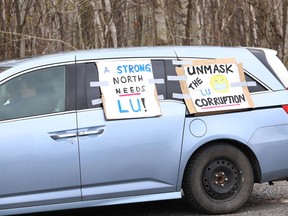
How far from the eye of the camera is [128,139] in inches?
236

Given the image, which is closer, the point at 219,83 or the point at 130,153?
the point at 130,153

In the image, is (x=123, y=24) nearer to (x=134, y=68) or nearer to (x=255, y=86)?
(x=255, y=86)

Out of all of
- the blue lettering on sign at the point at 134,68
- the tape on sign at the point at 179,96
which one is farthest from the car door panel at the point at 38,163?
the tape on sign at the point at 179,96

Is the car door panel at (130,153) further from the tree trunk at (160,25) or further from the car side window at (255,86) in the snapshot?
the tree trunk at (160,25)

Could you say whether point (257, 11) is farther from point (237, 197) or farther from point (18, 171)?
point (18, 171)

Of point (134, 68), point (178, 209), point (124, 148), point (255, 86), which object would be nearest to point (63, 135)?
point (124, 148)

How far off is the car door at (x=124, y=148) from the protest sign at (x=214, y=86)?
0.72ft

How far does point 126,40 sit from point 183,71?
1433 centimetres

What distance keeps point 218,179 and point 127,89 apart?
4.60 feet

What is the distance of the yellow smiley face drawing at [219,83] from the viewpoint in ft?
21.1

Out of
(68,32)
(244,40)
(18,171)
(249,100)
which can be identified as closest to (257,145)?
(249,100)

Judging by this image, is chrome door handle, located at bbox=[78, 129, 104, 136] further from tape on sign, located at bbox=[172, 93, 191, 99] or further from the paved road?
the paved road

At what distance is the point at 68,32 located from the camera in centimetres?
1877

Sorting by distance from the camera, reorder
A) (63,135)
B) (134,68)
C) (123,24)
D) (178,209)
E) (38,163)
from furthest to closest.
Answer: (123,24) → (178,209) → (134,68) → (63,135) → (38,163)
